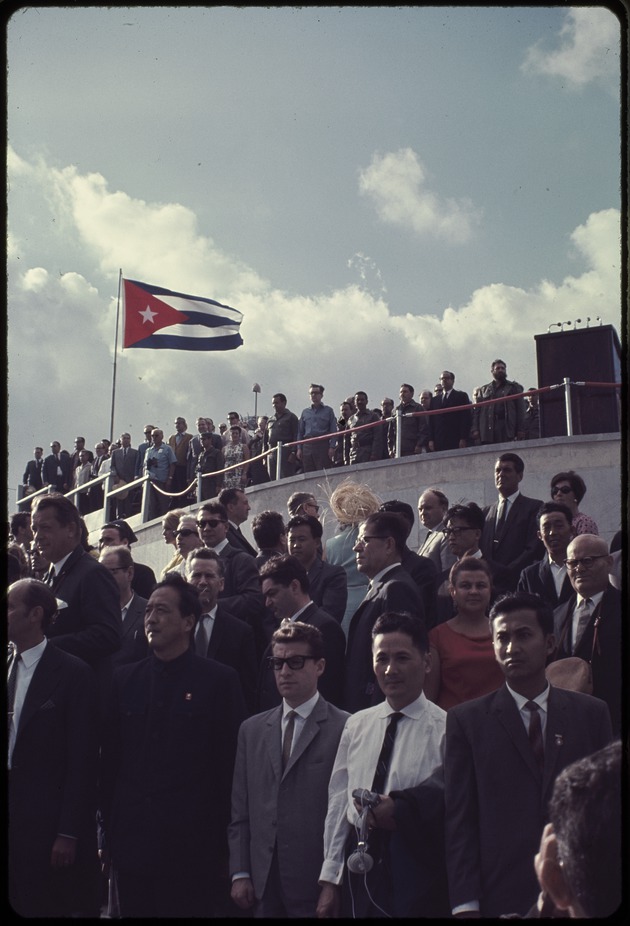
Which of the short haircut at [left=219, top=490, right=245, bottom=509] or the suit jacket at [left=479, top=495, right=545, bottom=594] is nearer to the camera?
the suit jacket at [left=479, top=495, right=545, bottom=594]

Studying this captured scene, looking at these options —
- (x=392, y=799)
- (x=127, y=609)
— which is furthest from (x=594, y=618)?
(x=127, y=609)

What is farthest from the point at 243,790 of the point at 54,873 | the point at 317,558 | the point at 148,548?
the point at 148,548

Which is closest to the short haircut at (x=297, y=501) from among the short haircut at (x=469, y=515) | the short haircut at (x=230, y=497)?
the short haircut at (x=230, y=497)

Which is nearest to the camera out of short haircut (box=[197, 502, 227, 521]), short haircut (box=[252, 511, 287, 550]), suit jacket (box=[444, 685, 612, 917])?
suit jacket (box=[444, 685, 612, 917])

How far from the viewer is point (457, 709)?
171 inches

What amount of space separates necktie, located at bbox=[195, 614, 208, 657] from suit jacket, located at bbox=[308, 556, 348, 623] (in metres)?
0.78

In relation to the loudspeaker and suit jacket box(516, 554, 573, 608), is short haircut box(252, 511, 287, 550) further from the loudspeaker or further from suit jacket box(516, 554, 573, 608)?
the loudspeaker

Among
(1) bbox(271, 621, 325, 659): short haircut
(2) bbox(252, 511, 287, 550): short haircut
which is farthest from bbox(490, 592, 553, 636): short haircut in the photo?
(2) bbox(252, 511, 287, 550): short haircut

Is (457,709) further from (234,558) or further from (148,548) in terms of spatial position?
(148,548)

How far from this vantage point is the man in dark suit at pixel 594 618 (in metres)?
5.06

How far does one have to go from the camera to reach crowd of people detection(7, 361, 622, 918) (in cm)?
422

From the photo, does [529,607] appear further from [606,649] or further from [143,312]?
[143,312]

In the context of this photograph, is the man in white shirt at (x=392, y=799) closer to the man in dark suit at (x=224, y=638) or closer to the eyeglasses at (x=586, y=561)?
the eyeglasses at (x=586, y=561)

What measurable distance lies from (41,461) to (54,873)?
16363 millimetres
